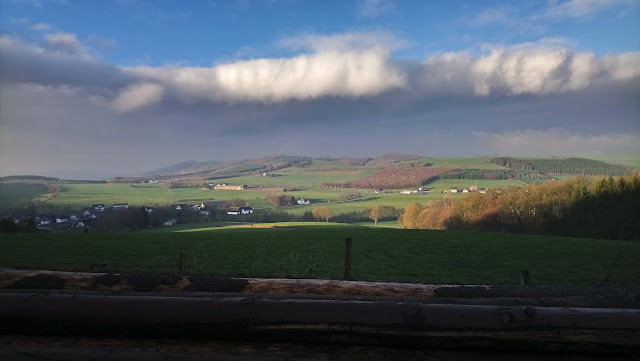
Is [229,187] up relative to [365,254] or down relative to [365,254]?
up

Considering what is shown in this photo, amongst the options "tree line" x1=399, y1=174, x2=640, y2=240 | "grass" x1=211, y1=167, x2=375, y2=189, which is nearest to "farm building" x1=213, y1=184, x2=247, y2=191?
"grass" x1=211, y1=167, x2=375, y2=189

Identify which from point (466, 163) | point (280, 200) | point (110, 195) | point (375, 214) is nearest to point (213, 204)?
point (280, 200)

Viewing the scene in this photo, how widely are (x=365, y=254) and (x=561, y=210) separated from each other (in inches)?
1391

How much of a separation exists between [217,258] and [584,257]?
85.2ft

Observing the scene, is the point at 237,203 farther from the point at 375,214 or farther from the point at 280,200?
the point at 375,214

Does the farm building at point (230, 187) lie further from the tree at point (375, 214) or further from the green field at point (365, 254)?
the green field at point (365, 254)

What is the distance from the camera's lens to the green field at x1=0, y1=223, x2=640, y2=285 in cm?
2225

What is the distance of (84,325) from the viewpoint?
116 inches

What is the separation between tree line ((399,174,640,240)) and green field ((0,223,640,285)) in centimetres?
1580

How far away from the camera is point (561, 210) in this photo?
175 feet

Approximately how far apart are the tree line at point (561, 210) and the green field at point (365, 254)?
15798 millimetres

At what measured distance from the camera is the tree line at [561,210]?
5053 cm

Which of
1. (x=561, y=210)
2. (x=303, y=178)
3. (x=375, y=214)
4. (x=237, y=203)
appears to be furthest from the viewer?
(x=303, y=178)

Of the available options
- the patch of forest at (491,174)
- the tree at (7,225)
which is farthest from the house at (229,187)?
the tree at (7,225)
